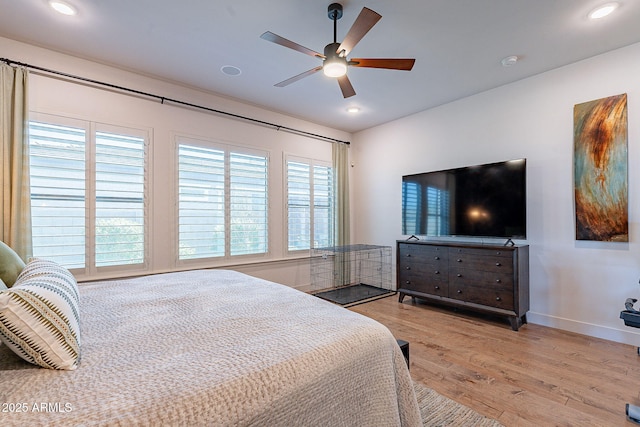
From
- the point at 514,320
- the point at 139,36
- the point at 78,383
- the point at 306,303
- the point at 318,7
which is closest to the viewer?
the point at 78,383

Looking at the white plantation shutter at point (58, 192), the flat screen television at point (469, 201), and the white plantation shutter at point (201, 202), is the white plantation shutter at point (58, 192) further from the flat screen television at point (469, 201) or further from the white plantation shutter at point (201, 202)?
the flat screen television at point (469, 201)

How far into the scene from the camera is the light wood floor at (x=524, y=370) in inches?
70.7

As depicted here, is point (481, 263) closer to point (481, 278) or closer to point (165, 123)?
point (481, 278)

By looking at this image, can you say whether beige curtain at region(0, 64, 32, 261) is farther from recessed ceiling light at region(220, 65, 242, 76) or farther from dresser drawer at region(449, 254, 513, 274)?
dresser drawer at region(449, 254, 513, 274)

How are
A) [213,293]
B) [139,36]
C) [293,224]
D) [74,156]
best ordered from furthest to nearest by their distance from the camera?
[293,224] → [74,156] → [139,36] → [213,293]

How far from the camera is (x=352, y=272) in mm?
5234

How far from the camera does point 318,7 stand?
7.22 feet

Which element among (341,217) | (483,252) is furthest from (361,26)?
(341,217)

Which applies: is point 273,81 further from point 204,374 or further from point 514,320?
point 514,320

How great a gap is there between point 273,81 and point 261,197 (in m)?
1.56

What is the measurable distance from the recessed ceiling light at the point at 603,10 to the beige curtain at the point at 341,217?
3.42m

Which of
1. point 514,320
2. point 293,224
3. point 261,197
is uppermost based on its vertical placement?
point 261,197

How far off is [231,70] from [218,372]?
3155 mm

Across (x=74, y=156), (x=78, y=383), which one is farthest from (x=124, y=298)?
(x=74, y=156)
